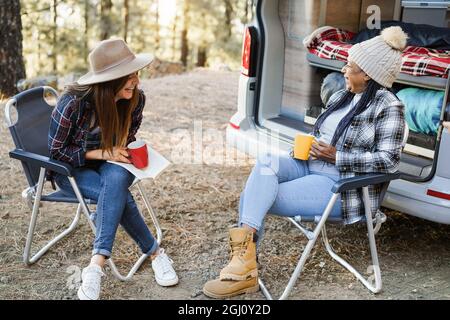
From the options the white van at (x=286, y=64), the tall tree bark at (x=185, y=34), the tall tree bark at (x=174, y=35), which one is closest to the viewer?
the white van at (x=286, y=64)

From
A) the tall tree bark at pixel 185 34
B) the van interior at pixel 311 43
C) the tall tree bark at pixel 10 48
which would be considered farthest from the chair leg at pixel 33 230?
the tall tree bark at pixel 185 34

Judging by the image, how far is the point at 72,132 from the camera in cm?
289

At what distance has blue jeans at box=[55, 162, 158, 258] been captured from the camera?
111 inches

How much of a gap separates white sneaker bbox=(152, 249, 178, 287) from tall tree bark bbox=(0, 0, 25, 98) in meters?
4.54

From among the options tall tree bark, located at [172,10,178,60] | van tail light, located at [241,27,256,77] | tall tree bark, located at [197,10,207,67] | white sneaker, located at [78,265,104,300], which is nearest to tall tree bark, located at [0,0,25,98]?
van tail light, located at [241,27,256,77]

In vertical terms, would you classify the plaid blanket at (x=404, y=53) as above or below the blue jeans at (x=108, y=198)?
above

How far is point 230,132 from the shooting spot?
4.05m

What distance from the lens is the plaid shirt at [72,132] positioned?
111 inches

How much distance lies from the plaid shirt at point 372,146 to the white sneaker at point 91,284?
1.19 metres

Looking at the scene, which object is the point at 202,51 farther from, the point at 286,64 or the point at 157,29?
the point at 286,64

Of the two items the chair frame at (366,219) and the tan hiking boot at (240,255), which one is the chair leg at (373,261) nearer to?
the chair frame at (366,219)

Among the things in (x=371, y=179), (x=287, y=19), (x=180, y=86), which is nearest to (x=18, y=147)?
(x=371, y=179)

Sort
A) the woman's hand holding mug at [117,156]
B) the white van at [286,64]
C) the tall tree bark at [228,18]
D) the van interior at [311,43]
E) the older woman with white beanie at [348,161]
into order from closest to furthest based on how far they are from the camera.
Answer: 1. the older woman with white beanie at [348,161]
2. the woman's hand holding mug at [117,156]
3. the van interior at [311,43]
4. the white van at [286,64]
5. the tall tree bark at [228,18]
